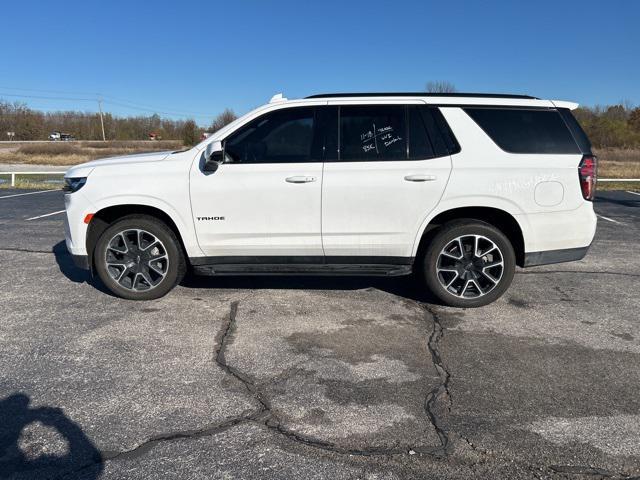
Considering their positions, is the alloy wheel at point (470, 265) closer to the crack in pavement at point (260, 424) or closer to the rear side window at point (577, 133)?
the rear side window at point (577, 133)

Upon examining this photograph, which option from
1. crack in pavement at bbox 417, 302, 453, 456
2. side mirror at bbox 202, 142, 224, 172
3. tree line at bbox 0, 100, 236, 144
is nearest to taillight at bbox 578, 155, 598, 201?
crack in pavement at bbox 417, 302, 453, 456

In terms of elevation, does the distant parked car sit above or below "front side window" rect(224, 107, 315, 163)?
above

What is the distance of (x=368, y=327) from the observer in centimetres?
441

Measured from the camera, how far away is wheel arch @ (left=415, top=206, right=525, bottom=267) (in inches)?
188

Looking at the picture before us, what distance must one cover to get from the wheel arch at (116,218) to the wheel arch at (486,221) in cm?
241

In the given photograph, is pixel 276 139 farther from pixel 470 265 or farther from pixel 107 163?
pixel 470 265

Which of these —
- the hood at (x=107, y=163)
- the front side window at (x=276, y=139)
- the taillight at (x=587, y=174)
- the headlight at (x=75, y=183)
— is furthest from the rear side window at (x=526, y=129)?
the headlight at (x=75, y=183)

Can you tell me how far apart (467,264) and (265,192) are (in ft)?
6.84

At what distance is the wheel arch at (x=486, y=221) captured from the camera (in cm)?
479

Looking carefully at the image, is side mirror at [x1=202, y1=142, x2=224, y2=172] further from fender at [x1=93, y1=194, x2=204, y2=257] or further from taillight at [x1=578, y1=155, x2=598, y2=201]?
taillight at [x1=578, y1=155, x2=598, y2=201]

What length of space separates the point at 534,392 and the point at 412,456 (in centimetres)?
117

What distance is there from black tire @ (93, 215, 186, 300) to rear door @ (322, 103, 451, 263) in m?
1.54

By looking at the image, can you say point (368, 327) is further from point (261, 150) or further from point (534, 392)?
point (261, 150)

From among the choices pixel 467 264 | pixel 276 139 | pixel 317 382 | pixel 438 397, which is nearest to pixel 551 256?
pixel 467 264
